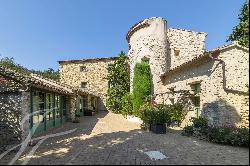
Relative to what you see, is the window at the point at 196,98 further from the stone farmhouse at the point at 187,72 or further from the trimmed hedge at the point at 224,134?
the trimmed hedge at the point at 224,134

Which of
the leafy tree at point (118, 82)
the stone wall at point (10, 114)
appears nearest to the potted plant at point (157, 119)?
the stone wall at point (10, 114)

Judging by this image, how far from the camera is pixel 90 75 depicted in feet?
101

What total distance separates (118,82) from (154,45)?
8.73 m

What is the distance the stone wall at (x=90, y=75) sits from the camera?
3017 centimetres

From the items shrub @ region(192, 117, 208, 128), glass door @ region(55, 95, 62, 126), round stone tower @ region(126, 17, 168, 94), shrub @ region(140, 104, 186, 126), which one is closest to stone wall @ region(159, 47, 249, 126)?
shrub @ region(192, 117, 208, 128)

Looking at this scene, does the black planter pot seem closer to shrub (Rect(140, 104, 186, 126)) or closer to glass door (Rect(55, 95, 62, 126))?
shrub (Rect(140, 104, 186, 126))

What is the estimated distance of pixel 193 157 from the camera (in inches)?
295

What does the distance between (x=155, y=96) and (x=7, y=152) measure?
12302 mm

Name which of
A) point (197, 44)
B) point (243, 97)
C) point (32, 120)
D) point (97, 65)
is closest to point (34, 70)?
point (97, 65)

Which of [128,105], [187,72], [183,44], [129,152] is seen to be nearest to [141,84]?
[128,105]

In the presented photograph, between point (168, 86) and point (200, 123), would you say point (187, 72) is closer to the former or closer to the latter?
point (168, 86)

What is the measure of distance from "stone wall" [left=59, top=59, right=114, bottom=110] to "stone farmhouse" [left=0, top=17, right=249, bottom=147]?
180 inches

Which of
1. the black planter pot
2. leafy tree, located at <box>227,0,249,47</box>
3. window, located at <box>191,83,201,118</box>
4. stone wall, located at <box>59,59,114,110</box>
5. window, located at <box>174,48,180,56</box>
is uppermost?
leafy tree, located at <box>227,0,249,47</box>

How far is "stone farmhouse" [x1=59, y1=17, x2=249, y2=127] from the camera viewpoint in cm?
1176
